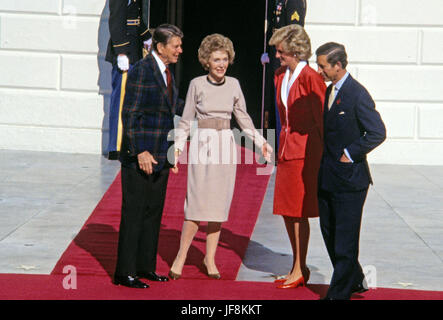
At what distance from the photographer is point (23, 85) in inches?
480

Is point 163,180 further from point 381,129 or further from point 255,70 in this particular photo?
point 255,70

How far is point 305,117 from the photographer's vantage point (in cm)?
659

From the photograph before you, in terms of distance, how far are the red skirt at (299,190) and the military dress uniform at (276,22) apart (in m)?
4.36

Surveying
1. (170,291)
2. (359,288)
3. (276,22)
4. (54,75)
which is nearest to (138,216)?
(170,291)

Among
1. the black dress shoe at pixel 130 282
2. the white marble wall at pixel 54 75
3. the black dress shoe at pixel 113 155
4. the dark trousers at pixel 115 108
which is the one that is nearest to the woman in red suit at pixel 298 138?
the black dress shoe at pixel 130 282

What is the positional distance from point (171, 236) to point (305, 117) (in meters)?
2.08

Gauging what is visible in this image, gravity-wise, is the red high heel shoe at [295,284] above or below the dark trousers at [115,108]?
below

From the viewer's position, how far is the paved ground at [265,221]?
718cm

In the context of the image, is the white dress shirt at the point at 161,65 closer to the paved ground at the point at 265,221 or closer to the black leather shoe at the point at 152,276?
the black leather shoe at the point at 152,276

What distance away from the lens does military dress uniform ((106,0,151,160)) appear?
11.0m

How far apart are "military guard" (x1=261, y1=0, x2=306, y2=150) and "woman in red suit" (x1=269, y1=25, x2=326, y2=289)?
174 inches

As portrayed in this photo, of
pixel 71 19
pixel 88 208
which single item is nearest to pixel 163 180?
pixel 88 208
